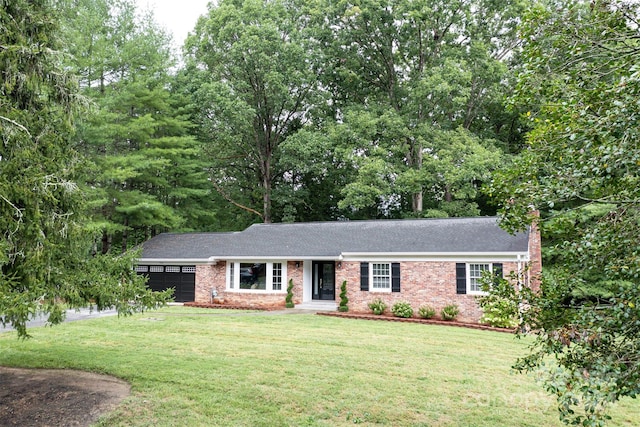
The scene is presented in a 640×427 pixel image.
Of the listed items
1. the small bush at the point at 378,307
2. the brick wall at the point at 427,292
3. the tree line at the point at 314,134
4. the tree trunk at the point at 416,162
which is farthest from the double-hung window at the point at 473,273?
the tree trunk at the point at 416,162

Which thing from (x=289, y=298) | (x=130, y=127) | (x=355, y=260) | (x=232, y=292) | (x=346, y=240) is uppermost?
(x=130, y=127)

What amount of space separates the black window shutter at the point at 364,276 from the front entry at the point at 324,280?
2350 mm

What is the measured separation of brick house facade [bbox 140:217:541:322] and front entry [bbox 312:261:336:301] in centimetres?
5

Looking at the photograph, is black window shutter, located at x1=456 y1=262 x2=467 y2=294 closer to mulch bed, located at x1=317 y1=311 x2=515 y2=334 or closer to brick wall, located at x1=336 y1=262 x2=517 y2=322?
brick wall, located at x1=336 y1=262 x2=517 y2=322

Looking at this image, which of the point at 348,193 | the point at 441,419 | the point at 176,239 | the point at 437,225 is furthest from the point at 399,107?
the point at 441,419

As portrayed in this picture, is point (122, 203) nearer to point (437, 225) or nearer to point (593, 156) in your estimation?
point (437, 225)

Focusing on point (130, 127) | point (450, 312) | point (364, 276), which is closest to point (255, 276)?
point (364, 276)

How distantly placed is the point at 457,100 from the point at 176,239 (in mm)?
17623

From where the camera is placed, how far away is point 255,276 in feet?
68.4

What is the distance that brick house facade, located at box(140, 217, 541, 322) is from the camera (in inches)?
667

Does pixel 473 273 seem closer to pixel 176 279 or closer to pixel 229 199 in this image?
→ pixel 176 279

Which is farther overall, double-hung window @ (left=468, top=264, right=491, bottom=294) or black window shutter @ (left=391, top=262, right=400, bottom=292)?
black window shutter @ (left=391, top=262, right=400, bottom=292)

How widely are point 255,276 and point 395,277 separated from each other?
6.84 m

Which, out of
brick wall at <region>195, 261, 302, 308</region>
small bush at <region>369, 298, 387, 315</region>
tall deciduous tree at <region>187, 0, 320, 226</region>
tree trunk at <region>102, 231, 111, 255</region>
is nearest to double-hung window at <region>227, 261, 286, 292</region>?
brick wall at <region>195, 261, 302, 308</region>
